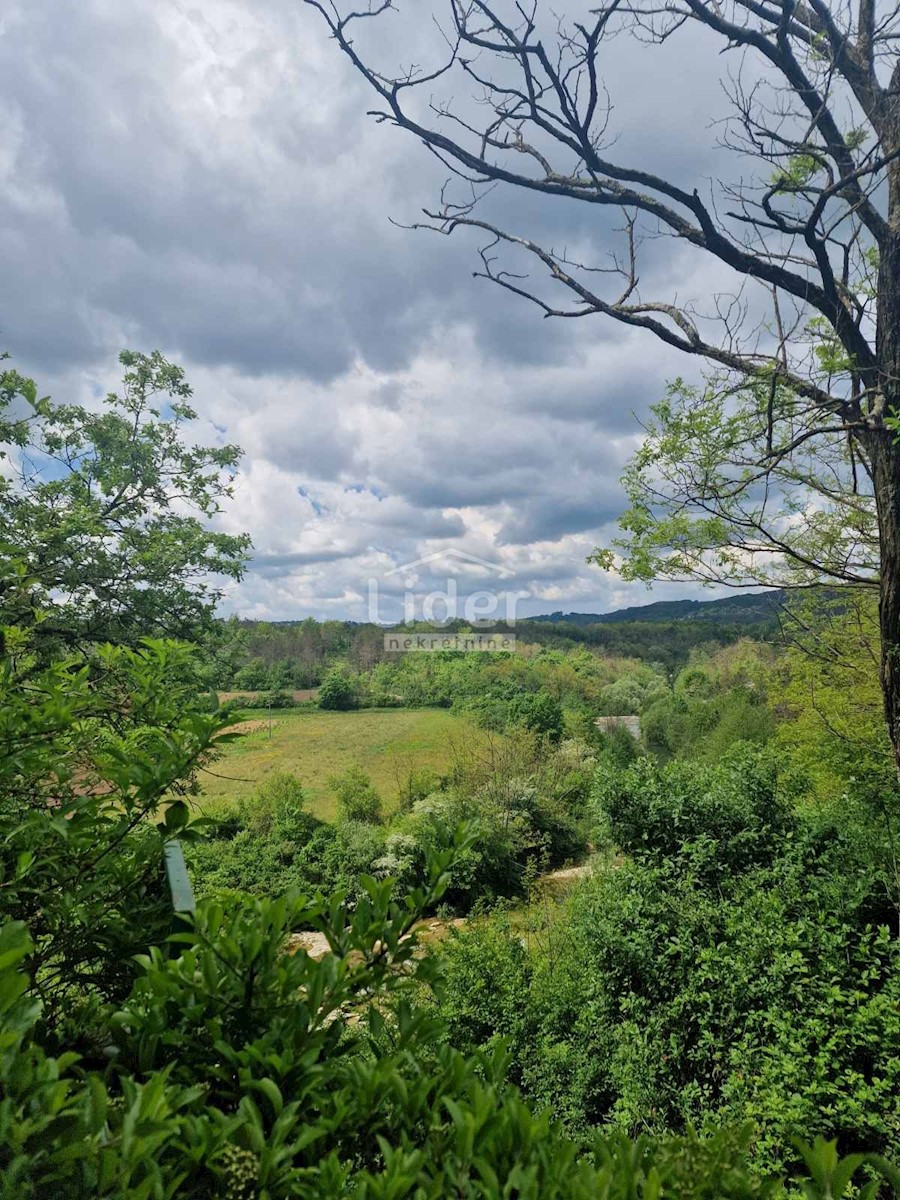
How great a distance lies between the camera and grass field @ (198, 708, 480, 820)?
23.7m

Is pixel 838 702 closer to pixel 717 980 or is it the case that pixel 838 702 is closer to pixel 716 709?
pixel 717 980

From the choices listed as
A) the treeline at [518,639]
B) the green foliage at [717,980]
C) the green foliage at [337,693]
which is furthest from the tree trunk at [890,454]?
the green foliage at [337,693]

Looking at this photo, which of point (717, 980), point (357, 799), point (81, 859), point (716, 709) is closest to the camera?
point (81, 859)

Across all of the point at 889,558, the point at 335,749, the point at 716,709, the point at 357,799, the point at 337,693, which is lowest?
the point at 335,749

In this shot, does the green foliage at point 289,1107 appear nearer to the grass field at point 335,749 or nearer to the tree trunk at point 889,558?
the tree trunk at point 889,558

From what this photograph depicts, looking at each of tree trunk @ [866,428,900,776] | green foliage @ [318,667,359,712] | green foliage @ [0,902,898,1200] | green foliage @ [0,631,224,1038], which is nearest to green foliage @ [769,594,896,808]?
tree trunk @ [866,428,900,776]

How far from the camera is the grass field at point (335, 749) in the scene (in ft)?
77.8

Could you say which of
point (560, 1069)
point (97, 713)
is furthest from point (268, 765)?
point (97, 713)

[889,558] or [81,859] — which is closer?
[81,859]

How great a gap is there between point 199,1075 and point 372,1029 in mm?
303

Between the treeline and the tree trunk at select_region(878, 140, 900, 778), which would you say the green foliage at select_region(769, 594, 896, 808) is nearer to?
the tree trunk at select_region(878, 140, 900, 778)

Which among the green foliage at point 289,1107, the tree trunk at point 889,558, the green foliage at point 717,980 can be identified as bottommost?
the green foliage at point 717,980

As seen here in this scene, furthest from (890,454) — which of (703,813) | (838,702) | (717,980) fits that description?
(838,702)

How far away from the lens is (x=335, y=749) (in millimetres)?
31078
